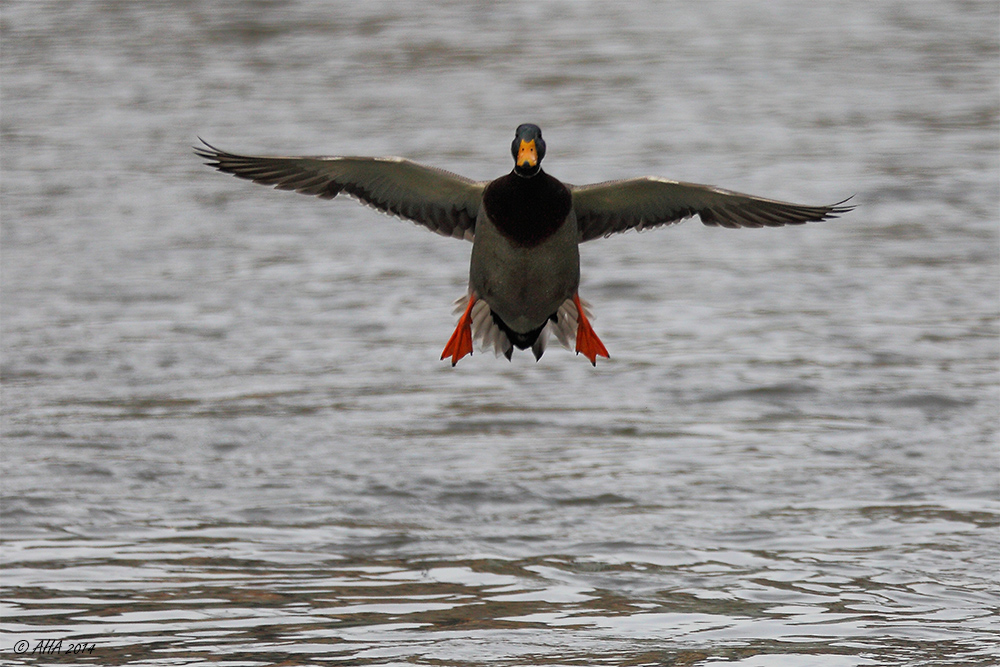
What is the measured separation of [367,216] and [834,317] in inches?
181

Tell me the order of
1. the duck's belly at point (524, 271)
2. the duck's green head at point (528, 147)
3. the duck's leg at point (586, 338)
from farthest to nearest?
the duck's leg at point (586, 338) → the duck's belly at point (524, 271) → the duck's green head at point (528, 147)

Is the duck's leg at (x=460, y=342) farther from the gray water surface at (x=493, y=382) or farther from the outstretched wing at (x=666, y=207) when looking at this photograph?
the gray water surface at (x=493, y=382)

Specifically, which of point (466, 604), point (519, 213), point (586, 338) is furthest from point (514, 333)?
point (466, 604)

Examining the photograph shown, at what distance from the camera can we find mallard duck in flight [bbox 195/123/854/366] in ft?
22.6

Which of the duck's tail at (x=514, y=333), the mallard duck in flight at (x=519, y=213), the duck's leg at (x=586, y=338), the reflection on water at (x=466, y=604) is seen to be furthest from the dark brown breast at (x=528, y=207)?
the reflection on water at (x=466, y=604)

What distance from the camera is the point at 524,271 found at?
7020 mm

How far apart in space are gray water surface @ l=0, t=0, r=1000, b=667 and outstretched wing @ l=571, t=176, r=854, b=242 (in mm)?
1764

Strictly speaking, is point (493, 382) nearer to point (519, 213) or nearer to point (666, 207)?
point (666, 207)

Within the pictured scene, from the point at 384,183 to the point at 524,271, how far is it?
796 mm

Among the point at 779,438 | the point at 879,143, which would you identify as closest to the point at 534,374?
the point at 779,438

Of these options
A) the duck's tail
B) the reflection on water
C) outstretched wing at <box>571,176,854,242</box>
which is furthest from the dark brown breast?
the reflection on water

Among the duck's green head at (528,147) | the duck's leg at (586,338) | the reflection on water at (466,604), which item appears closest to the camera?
the duck's green head at (528,147)

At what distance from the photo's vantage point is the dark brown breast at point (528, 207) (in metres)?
6.83

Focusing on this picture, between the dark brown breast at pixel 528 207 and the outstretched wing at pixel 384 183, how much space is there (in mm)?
314
